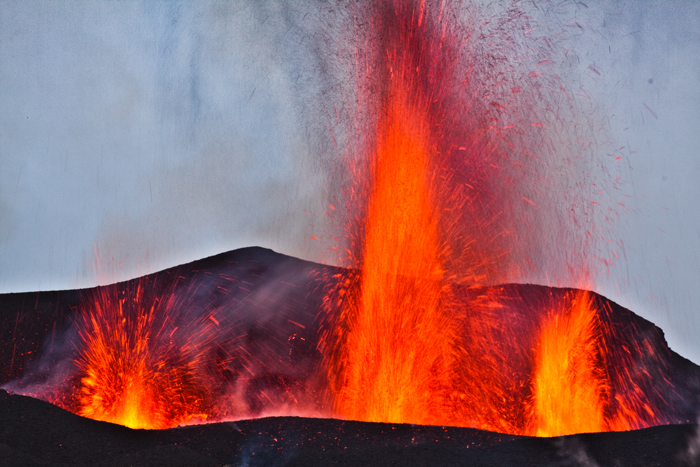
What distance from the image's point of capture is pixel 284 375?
→ 15.9 metres

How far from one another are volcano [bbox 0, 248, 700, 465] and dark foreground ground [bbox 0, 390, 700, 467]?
0.11ft

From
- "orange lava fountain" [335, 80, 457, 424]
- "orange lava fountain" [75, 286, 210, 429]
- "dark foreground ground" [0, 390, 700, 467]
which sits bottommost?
"dark foreground ground" [0, 390, 700, 467]

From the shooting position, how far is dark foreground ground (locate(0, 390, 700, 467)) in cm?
790

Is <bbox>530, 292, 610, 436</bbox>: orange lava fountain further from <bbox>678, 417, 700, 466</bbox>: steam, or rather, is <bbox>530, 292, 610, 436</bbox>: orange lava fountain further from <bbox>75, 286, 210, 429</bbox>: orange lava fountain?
<bbox>75, 286, 210, 429</bbox>: orange lava fountain

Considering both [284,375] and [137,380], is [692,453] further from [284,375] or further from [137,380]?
[137,380]

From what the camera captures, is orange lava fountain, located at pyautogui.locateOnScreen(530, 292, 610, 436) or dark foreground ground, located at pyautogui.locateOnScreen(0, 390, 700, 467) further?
orange lava fountain, located at pyautogui.locateOnScreen(530, 292, 610, 436)

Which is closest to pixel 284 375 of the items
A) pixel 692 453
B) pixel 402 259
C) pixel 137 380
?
pixel 137 380

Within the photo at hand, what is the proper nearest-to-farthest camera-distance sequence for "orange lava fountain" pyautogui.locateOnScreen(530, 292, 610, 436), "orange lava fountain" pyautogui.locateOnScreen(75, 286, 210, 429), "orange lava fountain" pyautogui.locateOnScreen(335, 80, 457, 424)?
"orange lava fountain" pyautogui.locateOnScreen(75, 286, 210, 429)
"orange lava fountain" pyautogui.locateOnScreen(335, 80, 457, 424)
"orange lava fountain" pyautogui.locateOnScreen(530, 292, 610, 436)

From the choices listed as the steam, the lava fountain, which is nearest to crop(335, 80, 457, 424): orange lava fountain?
the lava fountain

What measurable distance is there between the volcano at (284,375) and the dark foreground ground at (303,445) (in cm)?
3

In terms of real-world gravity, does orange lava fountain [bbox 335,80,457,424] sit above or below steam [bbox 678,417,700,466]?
above

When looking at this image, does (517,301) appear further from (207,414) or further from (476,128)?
(207,414)

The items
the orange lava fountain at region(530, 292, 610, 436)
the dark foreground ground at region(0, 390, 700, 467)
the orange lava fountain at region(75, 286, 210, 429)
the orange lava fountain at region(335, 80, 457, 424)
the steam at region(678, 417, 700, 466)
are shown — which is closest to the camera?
the dark foreground ground at region(0, 390, 700, 467)

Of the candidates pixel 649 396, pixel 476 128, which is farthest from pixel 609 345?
pixel 476 128
